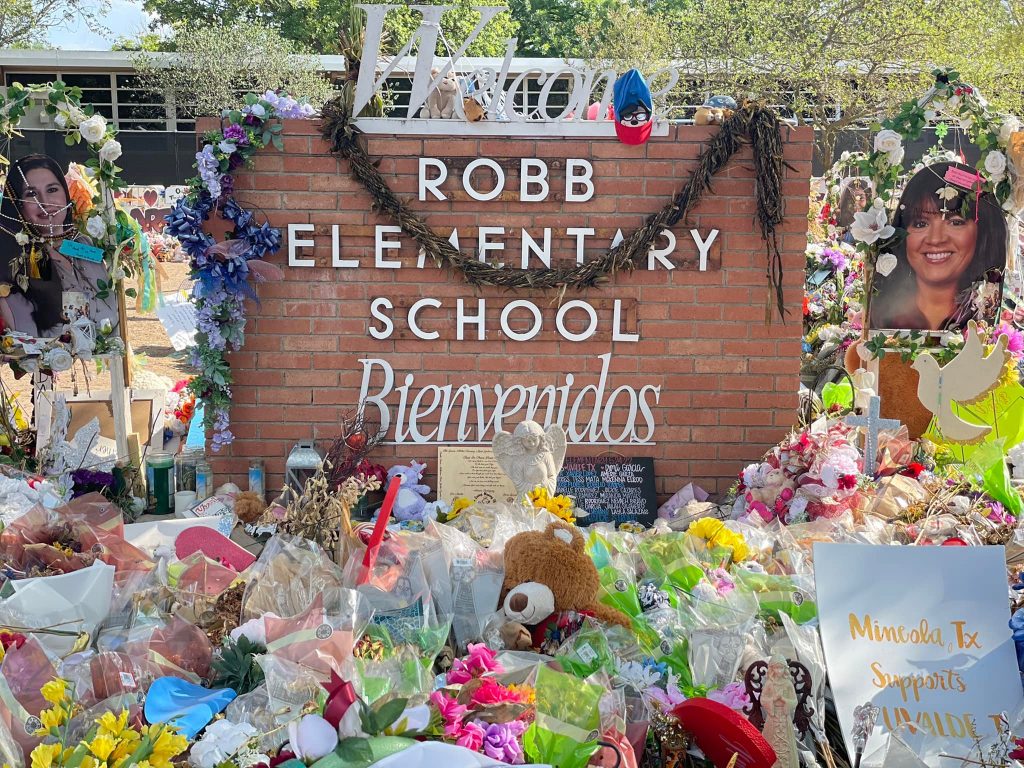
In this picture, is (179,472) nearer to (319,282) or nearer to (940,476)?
(319,282)

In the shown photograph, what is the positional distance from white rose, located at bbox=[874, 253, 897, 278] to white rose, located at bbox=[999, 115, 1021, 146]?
82 centimetres

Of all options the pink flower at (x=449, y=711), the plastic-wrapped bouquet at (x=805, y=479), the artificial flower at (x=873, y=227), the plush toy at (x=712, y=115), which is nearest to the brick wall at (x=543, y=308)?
the plush toy at (x=712, y=115)

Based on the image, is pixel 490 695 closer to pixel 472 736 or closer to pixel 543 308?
pixel 472 736

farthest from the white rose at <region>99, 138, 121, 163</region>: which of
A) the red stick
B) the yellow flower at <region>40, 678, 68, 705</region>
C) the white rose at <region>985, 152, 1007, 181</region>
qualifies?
the white rose at <region>985, 152, 1007, 181</region>

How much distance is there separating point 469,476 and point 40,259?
2.55 m

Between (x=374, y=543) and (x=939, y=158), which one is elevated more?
(x=939, y=158)

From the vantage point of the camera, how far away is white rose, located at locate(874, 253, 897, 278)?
5332 mm

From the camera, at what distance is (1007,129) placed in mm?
5148

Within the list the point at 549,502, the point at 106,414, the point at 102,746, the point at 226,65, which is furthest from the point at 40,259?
the point at 226,65

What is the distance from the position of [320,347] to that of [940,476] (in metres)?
3.13

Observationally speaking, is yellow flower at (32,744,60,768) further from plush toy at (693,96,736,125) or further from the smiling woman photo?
the smiling woman photo

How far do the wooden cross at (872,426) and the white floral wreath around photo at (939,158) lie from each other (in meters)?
1.13

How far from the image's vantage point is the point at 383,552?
2984 mm

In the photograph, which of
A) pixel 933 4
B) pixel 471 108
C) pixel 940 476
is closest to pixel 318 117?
pixel 471 108
